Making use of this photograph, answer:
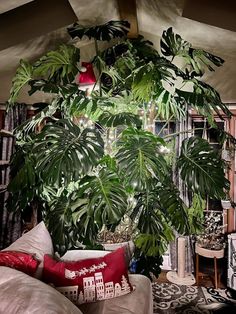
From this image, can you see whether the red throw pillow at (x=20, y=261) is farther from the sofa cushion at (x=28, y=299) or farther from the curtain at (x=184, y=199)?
the curtain at (x=184, y=199)

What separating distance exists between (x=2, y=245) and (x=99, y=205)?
212 centimetres

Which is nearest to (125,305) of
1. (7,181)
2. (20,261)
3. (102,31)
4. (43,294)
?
(20,261)

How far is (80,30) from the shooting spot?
246cm

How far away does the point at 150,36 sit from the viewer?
3.46 meters

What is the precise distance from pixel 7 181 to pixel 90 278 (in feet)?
7.47

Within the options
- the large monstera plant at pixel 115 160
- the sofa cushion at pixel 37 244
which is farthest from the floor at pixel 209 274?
the sofa cushion at pixel 37 244

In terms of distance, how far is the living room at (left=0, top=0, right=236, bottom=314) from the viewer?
1844 millimetres

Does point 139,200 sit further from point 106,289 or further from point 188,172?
point 106,289

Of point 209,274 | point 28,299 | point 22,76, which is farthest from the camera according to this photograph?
point 209,274

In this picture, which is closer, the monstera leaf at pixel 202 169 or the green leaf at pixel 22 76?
the monstera leaf at pixel 202 169

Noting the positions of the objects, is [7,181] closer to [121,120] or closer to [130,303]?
[121,120]

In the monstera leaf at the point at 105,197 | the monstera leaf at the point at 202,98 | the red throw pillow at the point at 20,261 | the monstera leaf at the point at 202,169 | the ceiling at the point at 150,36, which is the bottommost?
the red throw pillow at the point at 20,261

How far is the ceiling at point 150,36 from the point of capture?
2.72 meters

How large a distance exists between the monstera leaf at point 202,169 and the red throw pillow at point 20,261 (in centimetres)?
117
